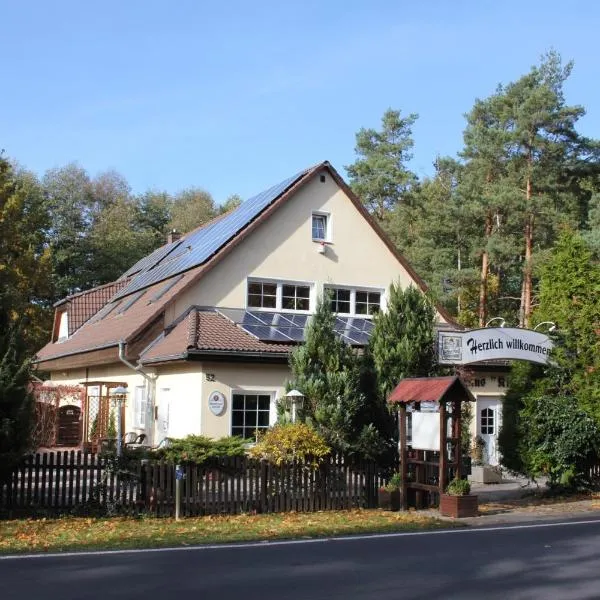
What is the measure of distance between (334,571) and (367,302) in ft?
54.4

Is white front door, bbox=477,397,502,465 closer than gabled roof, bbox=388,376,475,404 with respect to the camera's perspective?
No

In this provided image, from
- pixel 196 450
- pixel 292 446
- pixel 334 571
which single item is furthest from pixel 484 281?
pixel 334 571

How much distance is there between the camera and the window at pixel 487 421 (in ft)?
81.4

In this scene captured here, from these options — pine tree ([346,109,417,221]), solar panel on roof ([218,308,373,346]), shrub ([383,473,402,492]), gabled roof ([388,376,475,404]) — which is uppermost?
pine tree ([346,109,417,221])

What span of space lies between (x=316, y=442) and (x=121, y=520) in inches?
152

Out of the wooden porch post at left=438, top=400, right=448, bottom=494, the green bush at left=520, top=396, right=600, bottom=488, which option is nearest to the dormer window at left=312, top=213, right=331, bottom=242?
the green bush at left=520, top=396, right=600, bottom=488

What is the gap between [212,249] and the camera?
75.8 ft

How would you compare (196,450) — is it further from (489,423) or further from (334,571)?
(489,423)

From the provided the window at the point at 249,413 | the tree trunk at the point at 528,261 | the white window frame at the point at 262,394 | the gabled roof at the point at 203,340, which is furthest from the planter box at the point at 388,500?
the tree trunk at the point at 528,261

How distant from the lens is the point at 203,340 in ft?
64.0

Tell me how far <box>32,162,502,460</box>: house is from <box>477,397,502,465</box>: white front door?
321 cm

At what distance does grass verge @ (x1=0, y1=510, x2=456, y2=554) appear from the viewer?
36.1 ft

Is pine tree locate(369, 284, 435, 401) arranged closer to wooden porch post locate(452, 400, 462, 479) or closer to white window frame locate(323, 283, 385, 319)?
wooden porch post locate(452, 400, 462, 479)

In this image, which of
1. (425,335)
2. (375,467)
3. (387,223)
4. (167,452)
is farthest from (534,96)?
(167,452)
